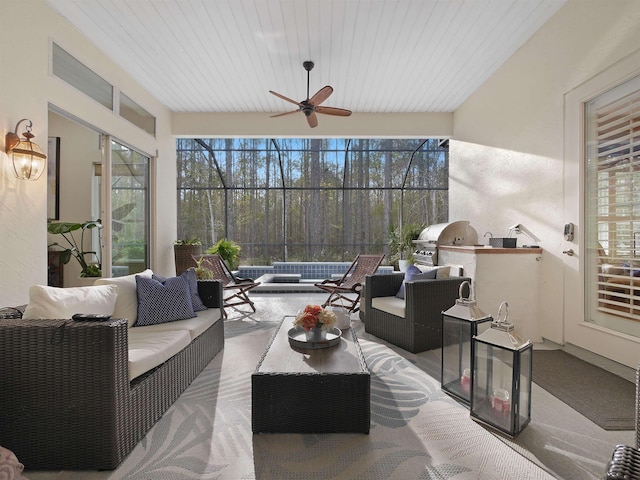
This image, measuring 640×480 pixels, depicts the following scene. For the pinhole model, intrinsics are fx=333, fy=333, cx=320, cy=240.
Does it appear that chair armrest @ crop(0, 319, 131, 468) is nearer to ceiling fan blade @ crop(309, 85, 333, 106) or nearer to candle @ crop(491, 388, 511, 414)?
candle @ crop(491, 388, 511, 414)

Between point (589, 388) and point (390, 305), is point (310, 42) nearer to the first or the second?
point (390, 305)

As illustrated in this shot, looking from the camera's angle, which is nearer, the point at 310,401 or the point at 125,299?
the point at 310,401

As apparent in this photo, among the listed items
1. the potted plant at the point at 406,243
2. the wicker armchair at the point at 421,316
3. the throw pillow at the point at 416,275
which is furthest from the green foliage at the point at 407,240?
the wicker armchair at the point at 421,316

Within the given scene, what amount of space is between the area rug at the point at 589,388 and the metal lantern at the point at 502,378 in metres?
0.56

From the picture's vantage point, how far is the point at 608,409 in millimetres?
2111

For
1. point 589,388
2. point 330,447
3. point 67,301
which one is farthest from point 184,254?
point 589,388

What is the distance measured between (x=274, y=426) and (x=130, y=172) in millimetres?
4475

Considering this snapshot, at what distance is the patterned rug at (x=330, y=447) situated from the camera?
154 centimetres

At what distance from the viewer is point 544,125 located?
11.6 feet

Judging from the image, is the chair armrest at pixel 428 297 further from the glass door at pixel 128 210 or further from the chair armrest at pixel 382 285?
the glass door at pixel 128 210

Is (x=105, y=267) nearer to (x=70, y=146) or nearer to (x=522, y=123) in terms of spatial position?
(x=70, y=146)

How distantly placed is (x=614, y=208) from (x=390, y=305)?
203 centimetres

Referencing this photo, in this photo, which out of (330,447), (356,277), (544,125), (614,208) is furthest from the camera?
(356,277)

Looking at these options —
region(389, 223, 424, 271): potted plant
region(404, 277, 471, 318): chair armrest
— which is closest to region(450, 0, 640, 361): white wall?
region(404, 277, 471, 318): chair armrest
